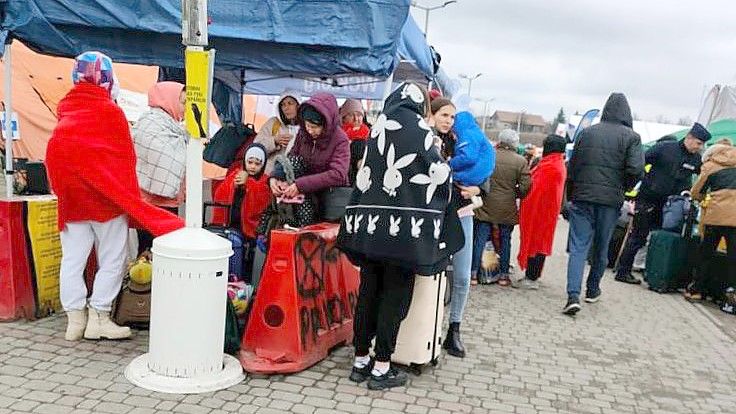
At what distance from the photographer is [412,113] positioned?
3.84 meters

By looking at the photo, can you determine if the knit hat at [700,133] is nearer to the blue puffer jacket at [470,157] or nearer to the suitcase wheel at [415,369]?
the blue puffer jacket at [470,157]

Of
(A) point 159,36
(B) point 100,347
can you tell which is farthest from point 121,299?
(A) point 159,36

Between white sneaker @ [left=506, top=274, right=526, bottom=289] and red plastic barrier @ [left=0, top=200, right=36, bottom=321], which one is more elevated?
red plastic barrier @ [left=0, top=200, right=36, bottom=321]

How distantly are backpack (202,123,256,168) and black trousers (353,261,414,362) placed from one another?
2951 mm

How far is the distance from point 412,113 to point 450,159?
0.76 metres

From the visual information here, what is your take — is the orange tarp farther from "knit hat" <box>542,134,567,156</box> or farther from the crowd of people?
"knit hat" <box>542,134,567,156</box>

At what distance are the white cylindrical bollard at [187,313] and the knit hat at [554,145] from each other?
480 cm

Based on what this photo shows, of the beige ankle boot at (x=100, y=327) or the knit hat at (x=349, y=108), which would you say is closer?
the beige ankle boot at (x=100, y=327)

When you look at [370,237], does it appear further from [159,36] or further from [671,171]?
[671,171]

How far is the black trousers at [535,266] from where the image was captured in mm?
7676

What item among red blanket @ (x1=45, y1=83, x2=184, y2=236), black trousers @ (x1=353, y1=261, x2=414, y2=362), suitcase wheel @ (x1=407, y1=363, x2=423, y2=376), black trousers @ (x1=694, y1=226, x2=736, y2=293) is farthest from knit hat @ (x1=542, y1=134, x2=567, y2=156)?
red blanket @ (x1=45, y1=83, x2=184, y2=236)

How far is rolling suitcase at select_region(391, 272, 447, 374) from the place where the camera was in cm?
424

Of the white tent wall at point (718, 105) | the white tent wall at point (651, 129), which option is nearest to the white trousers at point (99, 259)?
the white tent wall at point (718, 105)

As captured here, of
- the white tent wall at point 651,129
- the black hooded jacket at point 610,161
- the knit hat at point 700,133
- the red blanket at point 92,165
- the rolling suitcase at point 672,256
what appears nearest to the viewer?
the red blanket at point 92,165
